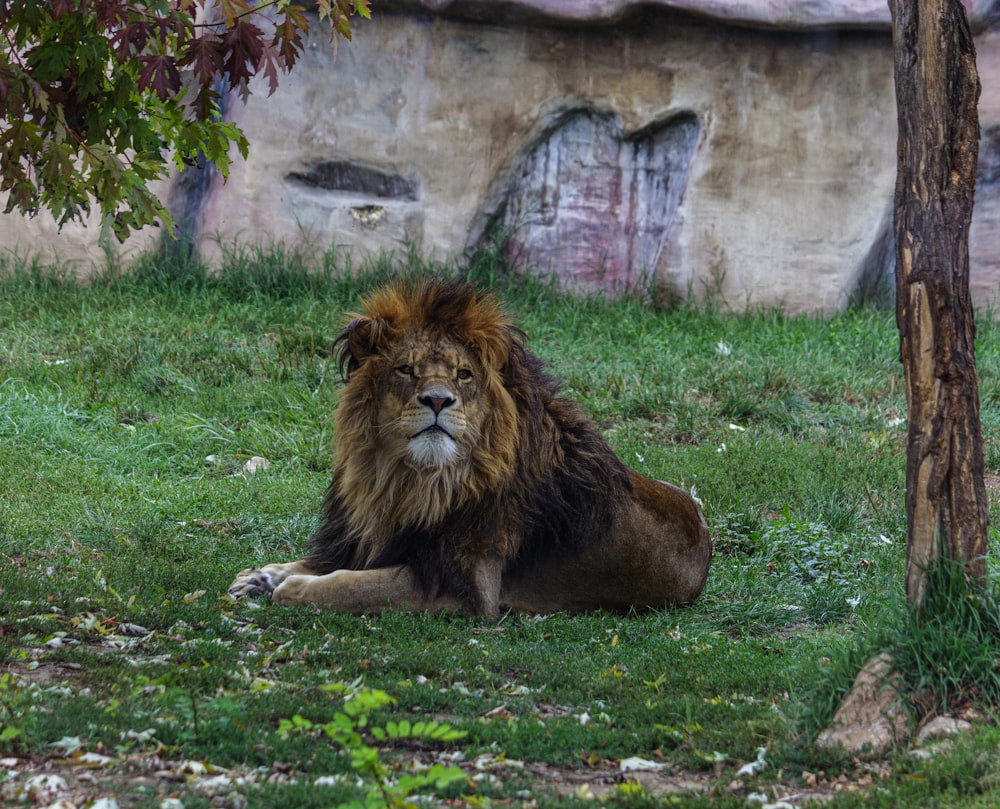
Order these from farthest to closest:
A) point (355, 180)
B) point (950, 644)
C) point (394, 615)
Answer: point (355, 180) → point (394, 615) → point (950, 644)

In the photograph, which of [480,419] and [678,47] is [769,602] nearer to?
[480,419]

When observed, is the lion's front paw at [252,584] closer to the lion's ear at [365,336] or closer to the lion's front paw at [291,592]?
the lion's front paw at [291,592]

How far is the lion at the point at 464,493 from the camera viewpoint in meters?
4.96

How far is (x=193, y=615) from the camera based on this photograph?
4.56 m

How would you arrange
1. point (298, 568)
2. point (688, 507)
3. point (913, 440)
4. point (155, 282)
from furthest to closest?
point (155, 282) → point (688, 507) → point (298, 568) → point (913, 440)

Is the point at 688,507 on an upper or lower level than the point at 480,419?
lower

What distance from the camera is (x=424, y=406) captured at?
4.89m

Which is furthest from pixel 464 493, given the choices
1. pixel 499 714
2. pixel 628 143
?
pixel 628 143

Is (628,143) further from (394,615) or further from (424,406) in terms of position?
(394,615)

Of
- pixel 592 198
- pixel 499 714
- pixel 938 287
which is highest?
pixel 592 198

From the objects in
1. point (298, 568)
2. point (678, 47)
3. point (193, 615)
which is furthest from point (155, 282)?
point (193, 615)

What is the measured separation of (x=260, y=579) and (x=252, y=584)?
0.05 metres

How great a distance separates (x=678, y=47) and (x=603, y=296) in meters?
2.37

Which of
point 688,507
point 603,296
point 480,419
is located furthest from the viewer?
point 603,296
